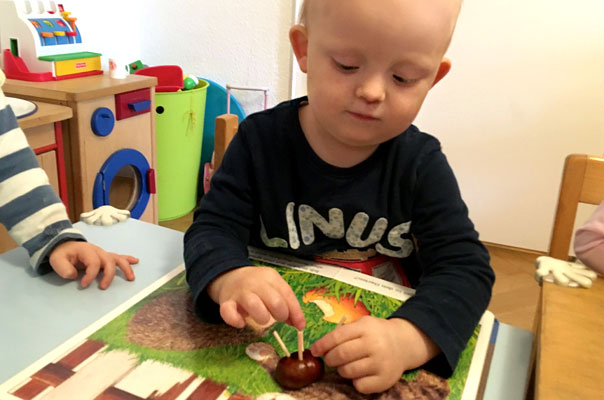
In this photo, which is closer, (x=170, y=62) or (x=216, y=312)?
(x=216, y=312)

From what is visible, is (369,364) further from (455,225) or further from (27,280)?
(27,280)

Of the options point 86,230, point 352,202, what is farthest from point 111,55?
point 352,202

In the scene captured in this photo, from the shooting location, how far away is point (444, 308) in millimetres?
472

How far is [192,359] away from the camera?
1.39 feet

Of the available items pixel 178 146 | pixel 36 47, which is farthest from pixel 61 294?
pixel 178 146

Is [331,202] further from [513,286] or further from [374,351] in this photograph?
[513,286]

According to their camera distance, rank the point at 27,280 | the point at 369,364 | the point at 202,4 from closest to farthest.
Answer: the point at 369,364 → the point at 27,280 → the point at 202,4

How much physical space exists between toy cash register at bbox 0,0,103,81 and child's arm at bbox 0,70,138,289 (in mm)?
858

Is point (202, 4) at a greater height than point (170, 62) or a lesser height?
greater

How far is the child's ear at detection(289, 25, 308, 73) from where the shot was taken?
1.75ft

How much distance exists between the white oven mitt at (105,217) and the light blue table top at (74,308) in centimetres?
3

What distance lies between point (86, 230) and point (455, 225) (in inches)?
17.3

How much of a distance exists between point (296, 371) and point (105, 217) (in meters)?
0.39

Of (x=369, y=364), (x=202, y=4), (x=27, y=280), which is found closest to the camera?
(x=369, y=364)
